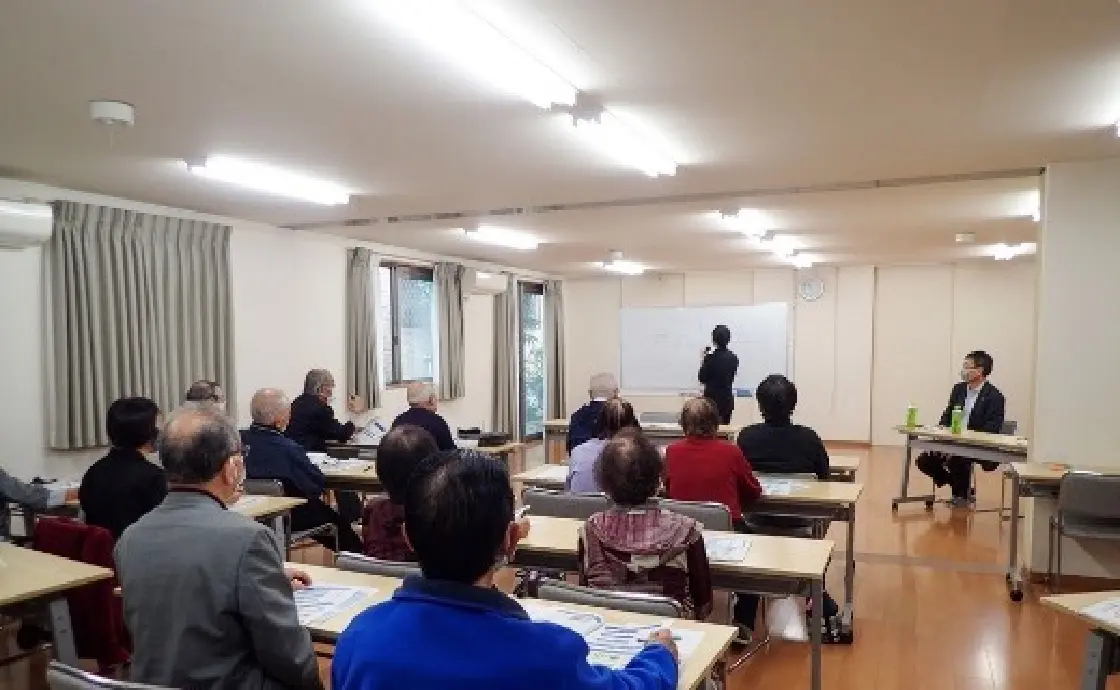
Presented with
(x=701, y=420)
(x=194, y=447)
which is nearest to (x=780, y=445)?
(x=701, y=420)

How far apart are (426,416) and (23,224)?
272 centimetres

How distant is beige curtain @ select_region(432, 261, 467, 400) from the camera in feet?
29.5

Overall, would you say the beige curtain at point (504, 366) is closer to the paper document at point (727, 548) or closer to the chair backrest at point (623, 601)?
the paper document at point (727, 548)

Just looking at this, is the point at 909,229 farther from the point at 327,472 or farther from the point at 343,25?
the point at 343,25

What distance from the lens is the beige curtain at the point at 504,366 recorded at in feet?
33.6

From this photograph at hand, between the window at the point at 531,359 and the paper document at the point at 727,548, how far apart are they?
26.4ft

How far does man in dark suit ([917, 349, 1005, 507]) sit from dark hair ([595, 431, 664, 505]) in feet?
16.3

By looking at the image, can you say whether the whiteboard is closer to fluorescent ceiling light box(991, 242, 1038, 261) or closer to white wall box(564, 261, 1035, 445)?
white wall box(564, 261, 1035, 445)

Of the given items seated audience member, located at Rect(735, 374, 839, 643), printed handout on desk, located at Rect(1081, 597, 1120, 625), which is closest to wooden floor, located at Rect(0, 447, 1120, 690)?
seated audience member, located at Rect(735, 374, 839, 643)

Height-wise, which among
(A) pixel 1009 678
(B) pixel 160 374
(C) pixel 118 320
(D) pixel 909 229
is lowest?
(A) pixel 1009 678

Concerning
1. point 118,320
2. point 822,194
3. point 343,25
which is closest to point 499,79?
point 343,25

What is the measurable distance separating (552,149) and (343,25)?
6.02 feet

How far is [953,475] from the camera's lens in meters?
6.87

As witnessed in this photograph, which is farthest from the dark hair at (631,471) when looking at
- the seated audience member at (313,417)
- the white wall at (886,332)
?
the white wall at (886,332)
